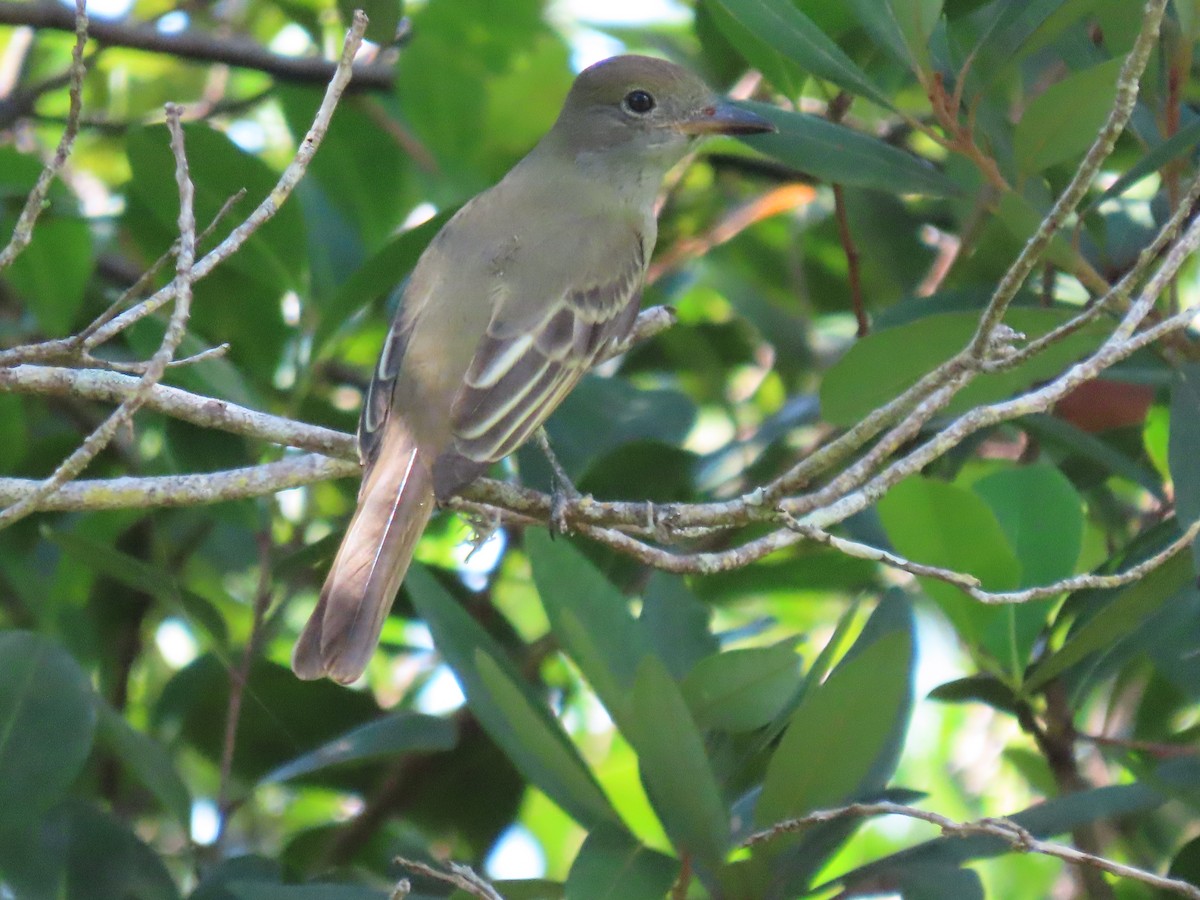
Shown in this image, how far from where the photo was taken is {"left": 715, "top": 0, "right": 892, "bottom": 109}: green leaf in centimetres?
319

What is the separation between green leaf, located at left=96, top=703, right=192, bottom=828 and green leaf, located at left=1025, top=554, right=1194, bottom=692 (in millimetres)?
1921

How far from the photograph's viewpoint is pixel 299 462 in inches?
128

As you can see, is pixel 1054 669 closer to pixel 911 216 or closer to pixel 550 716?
pixel 550 716


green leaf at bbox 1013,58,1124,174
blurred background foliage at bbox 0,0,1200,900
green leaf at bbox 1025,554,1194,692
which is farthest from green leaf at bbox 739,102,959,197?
green leaf at bbox 1025,554,1194,692

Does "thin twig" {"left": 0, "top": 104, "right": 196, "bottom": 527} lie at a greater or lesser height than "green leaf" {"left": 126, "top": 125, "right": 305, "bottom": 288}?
lesser

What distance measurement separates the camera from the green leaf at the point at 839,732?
2.87m

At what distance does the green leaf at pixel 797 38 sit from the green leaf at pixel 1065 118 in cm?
32

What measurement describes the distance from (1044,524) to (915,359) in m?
0.46

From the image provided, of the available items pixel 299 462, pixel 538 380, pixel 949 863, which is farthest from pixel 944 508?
pixel 299 462

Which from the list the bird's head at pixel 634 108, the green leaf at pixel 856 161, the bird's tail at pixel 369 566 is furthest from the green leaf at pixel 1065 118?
the bird's head at pixel 634 108

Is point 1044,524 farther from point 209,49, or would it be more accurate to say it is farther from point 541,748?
point 209,49

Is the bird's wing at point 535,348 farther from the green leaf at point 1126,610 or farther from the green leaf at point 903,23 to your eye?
the green leaf at point 1126,610

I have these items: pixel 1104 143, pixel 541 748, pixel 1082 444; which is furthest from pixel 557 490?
pixel 1104 143

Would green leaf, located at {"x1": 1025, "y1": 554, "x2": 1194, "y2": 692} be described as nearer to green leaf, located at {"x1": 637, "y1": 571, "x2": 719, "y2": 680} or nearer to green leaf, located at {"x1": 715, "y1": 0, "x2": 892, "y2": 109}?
green leaf, located at {"x1": 637, "y1": 571, "x2": 719, "y2": 680}
